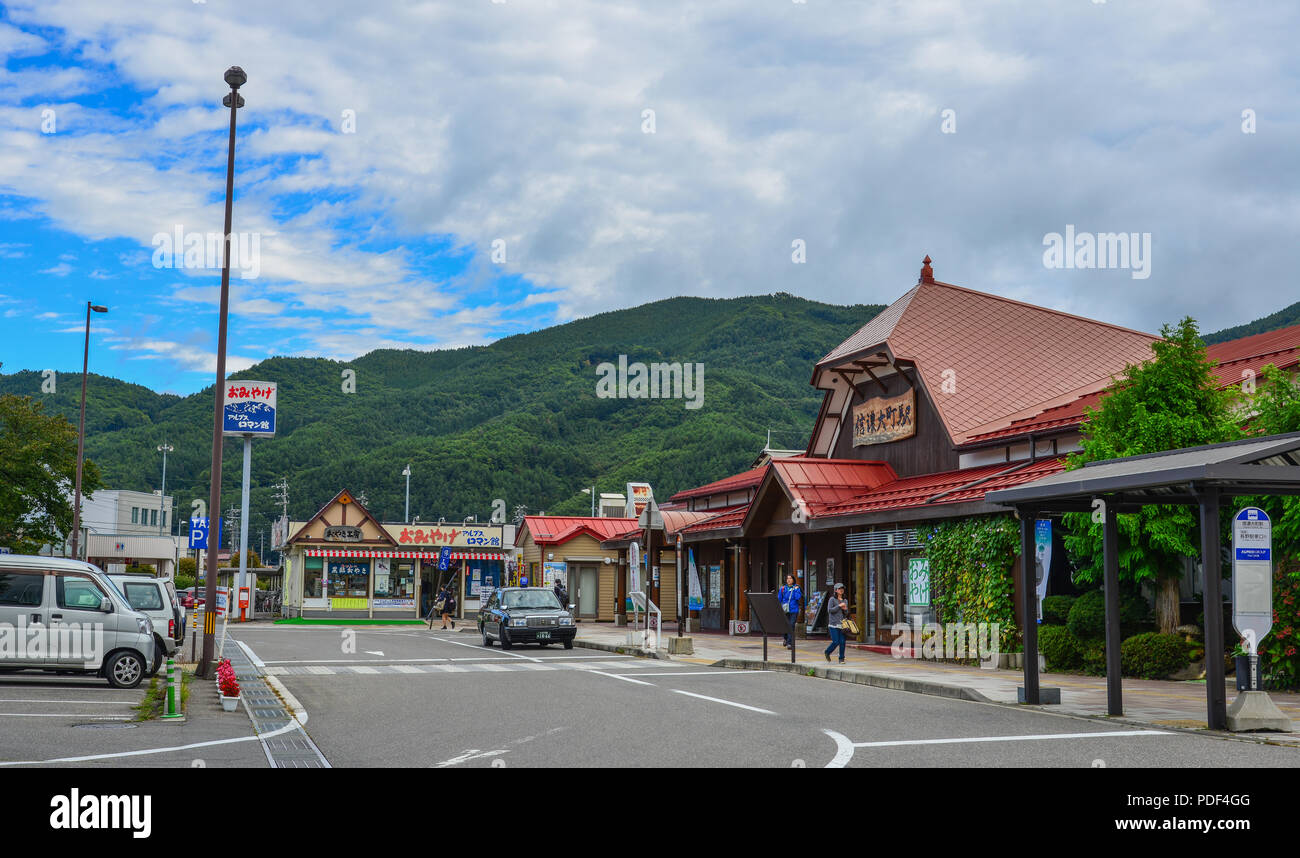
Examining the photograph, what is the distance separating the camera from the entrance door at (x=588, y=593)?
178ft

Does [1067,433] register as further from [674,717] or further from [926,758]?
[926,758]

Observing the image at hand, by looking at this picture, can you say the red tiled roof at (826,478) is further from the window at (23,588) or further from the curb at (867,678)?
the window at (23,588)

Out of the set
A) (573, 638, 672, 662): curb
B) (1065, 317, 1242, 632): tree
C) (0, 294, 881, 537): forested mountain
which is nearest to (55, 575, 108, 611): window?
(573, 638, 672, 662): curb

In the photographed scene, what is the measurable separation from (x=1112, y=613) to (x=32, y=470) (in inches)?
1637

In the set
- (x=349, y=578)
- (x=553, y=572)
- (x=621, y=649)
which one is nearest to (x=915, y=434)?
(x=621, y=649)

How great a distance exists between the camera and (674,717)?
1323cm

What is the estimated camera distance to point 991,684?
17.6m

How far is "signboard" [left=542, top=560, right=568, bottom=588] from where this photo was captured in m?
Answer: 53.5

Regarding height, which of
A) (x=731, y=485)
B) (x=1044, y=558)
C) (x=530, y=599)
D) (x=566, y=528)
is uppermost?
(x=731, y=485)

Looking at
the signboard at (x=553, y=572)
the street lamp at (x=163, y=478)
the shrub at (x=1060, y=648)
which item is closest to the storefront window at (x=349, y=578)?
the signboard at (x=553, y=572)

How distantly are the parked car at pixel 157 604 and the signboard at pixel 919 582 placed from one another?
15145mm

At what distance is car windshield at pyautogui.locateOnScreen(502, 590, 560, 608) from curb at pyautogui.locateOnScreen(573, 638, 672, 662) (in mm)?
1509

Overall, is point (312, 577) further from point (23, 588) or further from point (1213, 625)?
point (1213, 625)
